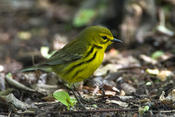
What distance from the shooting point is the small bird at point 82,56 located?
4.72 m

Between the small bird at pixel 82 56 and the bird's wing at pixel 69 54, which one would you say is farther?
the bird's wing at pixel 69 54

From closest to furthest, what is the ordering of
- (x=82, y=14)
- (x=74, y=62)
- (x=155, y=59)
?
(x=74, y=62), (x=155, y=59), (x=82, y=14)

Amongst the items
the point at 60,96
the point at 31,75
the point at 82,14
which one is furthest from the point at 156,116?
the point at 82,14

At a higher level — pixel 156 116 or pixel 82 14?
pixel 82 14

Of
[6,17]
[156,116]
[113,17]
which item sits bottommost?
[156,116]

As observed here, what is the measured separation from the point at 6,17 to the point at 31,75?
4742 millimetres

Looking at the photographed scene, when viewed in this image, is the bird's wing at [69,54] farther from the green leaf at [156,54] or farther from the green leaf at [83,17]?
the green leaf at [83,17]

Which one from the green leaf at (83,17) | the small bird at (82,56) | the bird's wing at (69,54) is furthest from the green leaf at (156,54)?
the green leaf at (83,17)

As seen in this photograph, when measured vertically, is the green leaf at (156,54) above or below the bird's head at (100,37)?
above

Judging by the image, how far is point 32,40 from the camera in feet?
27.3

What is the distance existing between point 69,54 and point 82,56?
11.5 inches

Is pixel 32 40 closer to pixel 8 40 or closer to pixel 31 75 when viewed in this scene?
pixel 8 40

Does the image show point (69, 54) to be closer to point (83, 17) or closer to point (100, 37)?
point (100, 37)

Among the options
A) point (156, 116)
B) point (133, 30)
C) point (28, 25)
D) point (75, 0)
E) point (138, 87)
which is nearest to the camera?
point (156, 116)
